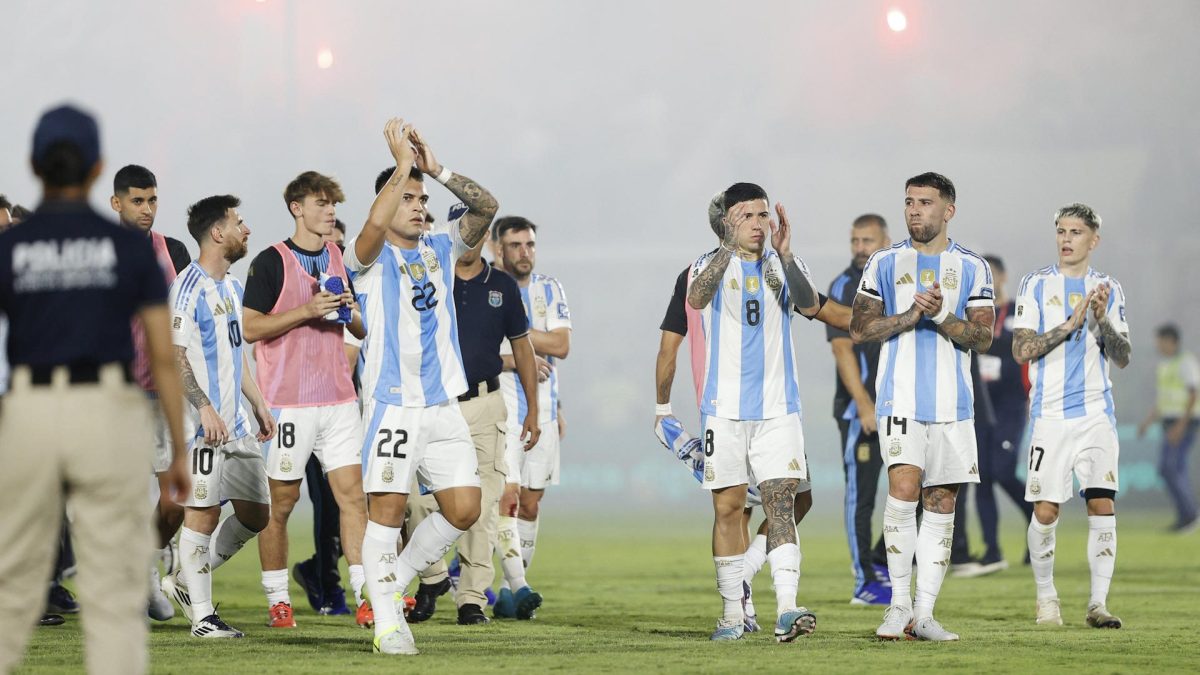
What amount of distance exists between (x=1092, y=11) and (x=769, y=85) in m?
5.34

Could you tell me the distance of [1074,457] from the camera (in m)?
8.45

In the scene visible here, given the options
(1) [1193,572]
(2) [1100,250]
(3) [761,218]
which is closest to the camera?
(3) [761,218]

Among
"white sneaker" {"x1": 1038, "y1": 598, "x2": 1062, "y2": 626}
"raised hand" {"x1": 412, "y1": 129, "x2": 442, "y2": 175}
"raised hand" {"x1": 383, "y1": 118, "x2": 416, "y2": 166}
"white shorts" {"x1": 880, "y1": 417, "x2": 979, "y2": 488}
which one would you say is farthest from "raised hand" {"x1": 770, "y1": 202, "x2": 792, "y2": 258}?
"white sneaker" {"x1": 1038, "y1": 598, "x2": 1062, "y2": 626}

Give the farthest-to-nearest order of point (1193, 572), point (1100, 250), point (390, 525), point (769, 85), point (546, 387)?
point (1100, 250) → point (769, 85) → point (1193, 572) → point (546, 387) → point (390, 525)

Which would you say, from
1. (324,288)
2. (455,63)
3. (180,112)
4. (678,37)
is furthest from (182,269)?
(678,37)

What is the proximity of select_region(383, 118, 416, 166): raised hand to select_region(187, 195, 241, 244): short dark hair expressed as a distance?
163 centimetres

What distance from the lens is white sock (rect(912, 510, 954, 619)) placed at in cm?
727

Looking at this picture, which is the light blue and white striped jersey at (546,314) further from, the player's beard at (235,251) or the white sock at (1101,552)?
the white sock at (1101,552)

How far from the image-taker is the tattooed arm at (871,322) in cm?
728

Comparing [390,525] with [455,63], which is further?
[455,63]

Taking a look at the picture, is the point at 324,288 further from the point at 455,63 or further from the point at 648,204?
the point at 648,204

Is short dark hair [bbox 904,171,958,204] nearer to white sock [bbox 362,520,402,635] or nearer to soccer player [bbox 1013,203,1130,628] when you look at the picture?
soccer player [bbox 1013,203,1130,628]

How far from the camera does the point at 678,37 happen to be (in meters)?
20.3

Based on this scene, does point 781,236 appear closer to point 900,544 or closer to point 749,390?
point 749,390
